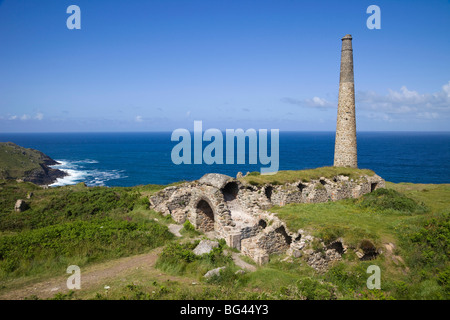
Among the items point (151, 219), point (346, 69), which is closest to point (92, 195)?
point (151, 219)

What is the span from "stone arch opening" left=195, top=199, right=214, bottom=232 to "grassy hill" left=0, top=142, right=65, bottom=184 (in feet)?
160

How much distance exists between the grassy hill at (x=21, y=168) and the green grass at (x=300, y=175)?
167 ft

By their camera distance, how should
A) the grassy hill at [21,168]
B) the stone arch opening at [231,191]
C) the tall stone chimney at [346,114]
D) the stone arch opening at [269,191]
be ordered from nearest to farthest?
the stone arch opening at [231,191], the stone arch opening at [269,191], the tall stone chimney at [346,114], the grassy hill at [21,168]

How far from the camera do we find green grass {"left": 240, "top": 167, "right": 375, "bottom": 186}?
20891 millimetres

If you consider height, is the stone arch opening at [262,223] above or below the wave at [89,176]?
above

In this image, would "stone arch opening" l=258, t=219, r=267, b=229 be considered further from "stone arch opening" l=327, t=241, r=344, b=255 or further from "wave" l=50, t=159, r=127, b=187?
"wave" l=50, t=159, r=127, b=187

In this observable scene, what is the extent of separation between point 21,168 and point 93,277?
189ft

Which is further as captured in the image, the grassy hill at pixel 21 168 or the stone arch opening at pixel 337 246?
the grassy hill at pixel 21 168

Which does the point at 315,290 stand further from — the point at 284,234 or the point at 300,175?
the point at 300,175

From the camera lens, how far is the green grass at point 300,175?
20891mm

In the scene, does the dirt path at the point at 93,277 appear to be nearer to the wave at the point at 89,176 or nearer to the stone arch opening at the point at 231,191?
Result: the stone arch opening at the point at 231,191

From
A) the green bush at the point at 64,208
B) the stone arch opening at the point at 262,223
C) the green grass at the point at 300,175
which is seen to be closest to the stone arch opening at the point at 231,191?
the green grass at the point at 300,175

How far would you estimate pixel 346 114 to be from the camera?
27.3 meters
